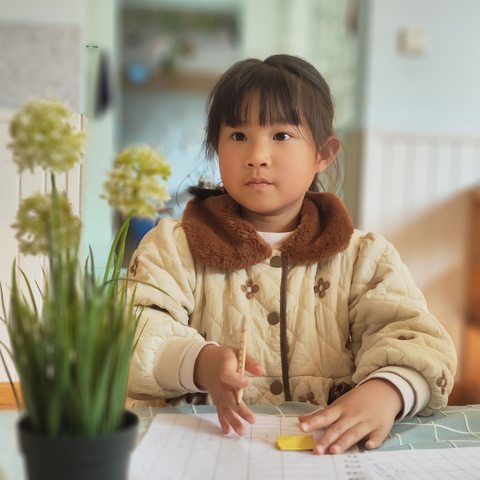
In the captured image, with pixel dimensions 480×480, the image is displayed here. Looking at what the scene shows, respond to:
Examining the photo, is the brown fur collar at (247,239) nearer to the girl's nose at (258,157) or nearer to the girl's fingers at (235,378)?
the girl's nose at (258,157)

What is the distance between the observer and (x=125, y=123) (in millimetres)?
5016

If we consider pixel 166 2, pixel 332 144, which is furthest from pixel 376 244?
pixel 166 2

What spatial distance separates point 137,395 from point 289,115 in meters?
0.47

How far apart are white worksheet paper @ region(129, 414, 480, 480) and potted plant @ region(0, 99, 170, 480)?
5.2 inches

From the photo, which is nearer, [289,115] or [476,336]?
[289,115]

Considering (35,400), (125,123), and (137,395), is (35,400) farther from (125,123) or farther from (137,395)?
(125,123)

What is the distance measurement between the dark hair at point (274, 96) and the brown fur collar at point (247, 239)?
13cm

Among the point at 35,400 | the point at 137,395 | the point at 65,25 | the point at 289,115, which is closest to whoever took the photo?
the point at 35,400

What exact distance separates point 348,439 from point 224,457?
0.13 meters

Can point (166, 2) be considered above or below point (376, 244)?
above

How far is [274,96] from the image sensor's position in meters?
0.88

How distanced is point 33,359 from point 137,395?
0.46 m

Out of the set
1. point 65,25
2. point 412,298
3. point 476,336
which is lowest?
point 476,336

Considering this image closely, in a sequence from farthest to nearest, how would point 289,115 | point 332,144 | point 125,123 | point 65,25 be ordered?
point 125,123 < point 65,25 < point 332,144 < point 289,115
